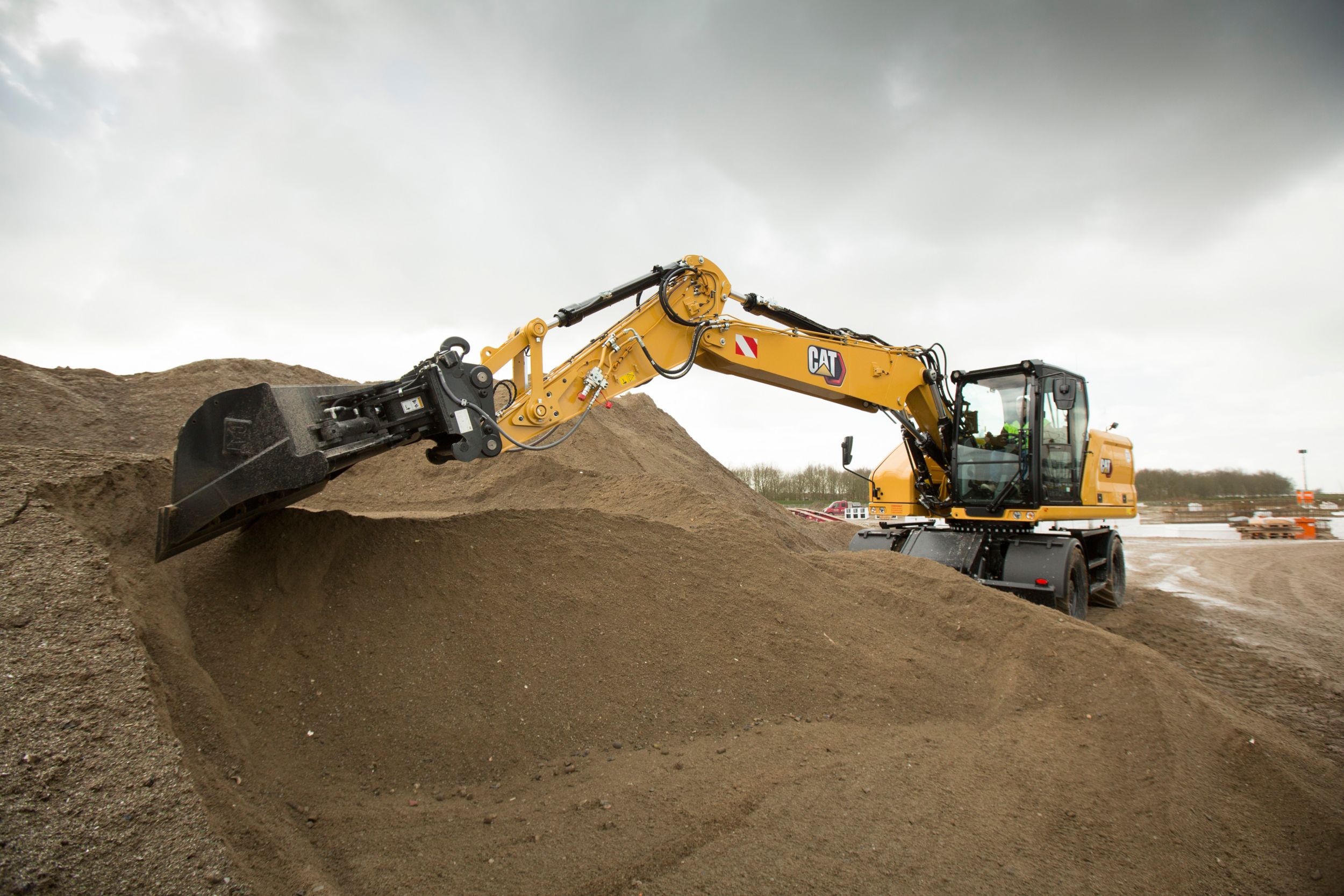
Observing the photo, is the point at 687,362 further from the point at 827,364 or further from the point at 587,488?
the point at 587,488

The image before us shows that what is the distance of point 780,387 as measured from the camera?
729 centimetres

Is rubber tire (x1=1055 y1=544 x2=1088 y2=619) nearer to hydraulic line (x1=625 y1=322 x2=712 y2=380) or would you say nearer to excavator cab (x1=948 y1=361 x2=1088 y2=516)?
excavator cab (x1=948 y1=361 x2=1088 y2=516)

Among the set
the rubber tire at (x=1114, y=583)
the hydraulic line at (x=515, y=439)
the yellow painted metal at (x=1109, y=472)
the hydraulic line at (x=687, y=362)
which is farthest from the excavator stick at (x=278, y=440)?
the rubber tire at (x=1114, y=583)

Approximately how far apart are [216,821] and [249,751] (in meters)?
0.80

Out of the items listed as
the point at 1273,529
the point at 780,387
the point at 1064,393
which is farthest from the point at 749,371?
the point at 1273,529

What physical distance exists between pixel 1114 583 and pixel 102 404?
13.6 metres

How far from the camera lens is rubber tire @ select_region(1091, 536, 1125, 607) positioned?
10078 mm

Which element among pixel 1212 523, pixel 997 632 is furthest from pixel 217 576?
pixel 1212 523

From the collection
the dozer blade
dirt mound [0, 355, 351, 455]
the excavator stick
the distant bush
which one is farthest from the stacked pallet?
the dozer blade

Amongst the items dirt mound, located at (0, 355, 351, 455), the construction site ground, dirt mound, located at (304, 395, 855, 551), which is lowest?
the construction site ground

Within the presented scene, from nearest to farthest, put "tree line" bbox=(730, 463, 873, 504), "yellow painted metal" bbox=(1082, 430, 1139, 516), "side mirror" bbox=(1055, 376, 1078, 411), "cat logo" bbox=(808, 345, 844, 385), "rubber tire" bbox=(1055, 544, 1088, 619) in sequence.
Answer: "cat logo" bbox=(808, 345, 844, 385) → "rubber tire" bbox=(1055, 544, 1088, 619) → "side mirror" bbox=(1055, 376, 1078, 411) → "yellow painted metal" bbox=(1082, 430, 1139, 516) → "tree line" bbox=(730, 463, 873, 504)

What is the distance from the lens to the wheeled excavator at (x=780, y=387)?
12.7ft

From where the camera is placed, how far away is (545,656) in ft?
14.8

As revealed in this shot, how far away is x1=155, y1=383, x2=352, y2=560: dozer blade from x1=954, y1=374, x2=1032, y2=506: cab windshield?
23.6ft
